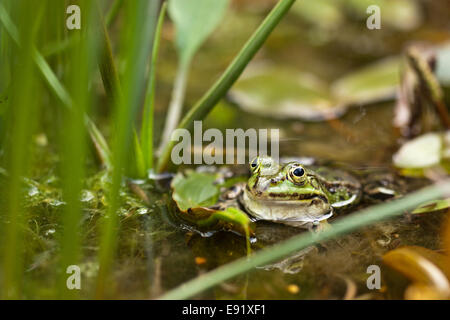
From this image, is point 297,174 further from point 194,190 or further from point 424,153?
point 424,153

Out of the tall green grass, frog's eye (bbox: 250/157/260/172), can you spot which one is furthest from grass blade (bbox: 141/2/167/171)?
the tall green grass

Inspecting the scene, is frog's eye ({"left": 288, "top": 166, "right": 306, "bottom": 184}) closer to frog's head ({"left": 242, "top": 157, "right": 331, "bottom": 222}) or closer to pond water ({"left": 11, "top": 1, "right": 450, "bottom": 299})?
frog's head ({"left": 242, "top": 157, "right": 331, "bottom": 222})

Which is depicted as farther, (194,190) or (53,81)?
(194,190)

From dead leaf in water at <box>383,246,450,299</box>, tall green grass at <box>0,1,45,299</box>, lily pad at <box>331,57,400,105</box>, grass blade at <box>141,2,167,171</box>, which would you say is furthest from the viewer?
lily pad at <box>331,57,400,105</box>

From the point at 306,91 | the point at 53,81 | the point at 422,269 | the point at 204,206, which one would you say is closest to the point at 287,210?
the point at 204,206

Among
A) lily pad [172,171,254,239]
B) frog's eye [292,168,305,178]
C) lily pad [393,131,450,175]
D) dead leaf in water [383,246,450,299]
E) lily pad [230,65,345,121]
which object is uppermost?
lily pad [230,65,345,121]

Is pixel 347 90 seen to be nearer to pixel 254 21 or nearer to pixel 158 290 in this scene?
pixel 254 21

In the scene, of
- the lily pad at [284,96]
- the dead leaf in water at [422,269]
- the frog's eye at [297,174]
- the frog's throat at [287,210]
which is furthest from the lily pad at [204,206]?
the lily pad at [284,96]
